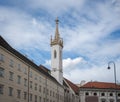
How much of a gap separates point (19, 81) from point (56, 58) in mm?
47423

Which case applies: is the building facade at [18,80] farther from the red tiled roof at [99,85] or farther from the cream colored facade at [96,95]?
the red tiled roof at [99,85]

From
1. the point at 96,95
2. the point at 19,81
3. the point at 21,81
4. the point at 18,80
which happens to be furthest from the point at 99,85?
the point at 18,80

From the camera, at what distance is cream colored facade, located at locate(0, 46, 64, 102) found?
1813 inches

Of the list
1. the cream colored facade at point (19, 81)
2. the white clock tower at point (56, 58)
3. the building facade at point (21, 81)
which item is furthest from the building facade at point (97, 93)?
the cream colored facade at point (19, 81)

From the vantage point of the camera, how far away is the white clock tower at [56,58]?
321 ft

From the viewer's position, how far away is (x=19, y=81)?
2060 inches

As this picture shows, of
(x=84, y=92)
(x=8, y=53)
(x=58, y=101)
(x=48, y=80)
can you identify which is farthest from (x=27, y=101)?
(x=84, y=92)

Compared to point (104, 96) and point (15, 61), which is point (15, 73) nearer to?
point (15, 61)

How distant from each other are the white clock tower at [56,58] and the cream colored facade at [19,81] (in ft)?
83.4

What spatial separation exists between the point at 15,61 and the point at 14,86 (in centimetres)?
481

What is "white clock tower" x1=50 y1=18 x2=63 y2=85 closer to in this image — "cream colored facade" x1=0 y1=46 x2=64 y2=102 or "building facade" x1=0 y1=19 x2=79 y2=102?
"building facade" x1=0 y1=19 x2=79 y2=102

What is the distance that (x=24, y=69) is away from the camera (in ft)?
182

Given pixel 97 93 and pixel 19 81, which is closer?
pixel 19 81

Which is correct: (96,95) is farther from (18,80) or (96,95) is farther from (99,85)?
(18,80)
